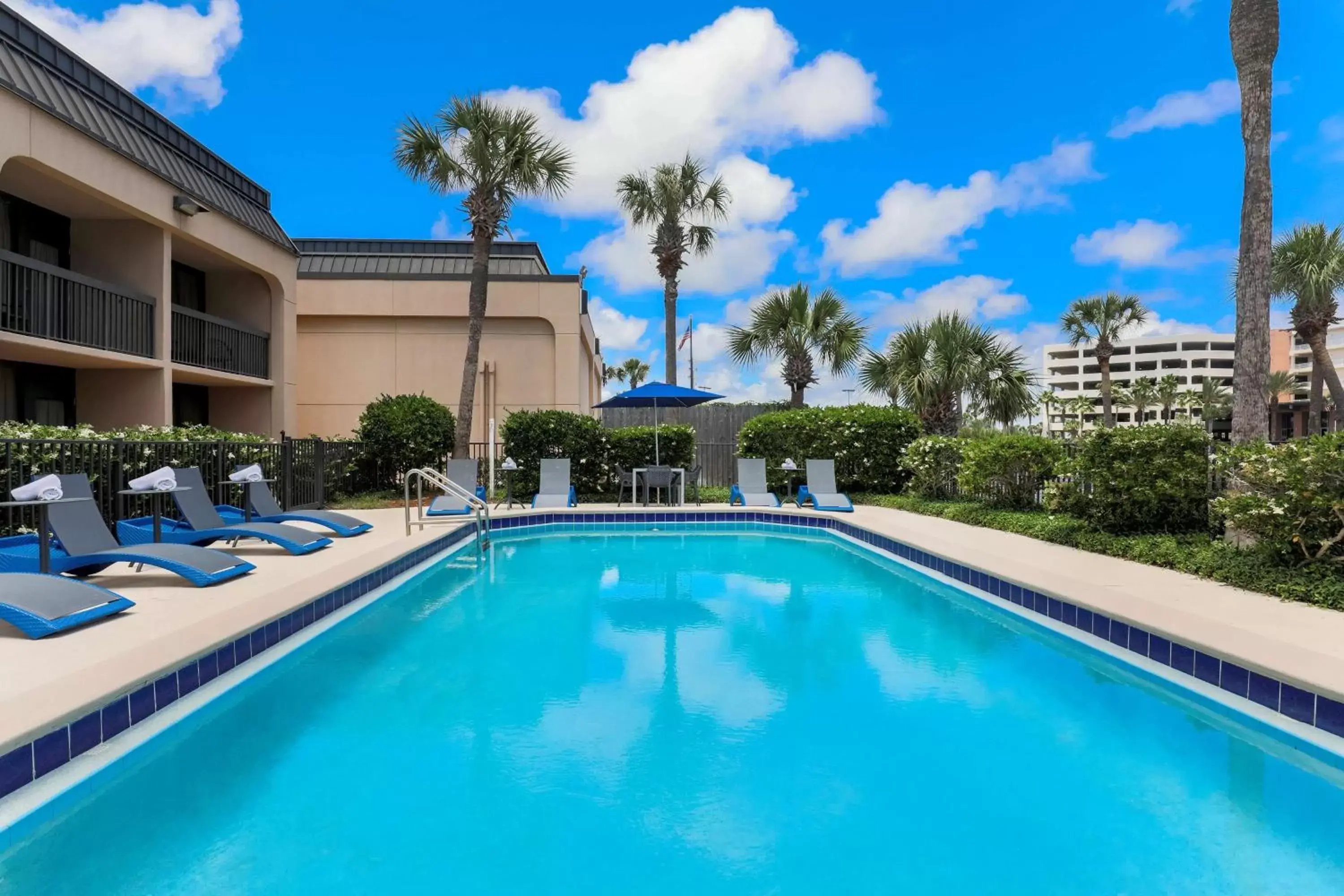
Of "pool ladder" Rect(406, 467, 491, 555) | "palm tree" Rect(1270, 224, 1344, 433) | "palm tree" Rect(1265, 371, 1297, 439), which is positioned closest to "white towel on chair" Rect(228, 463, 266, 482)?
"pool ladder" Rect(406, 467, 491, 555)

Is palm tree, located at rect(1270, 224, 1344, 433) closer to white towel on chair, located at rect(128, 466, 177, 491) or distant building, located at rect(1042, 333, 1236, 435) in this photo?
white towel on chair, located at rect(128, 466, 177, 491)

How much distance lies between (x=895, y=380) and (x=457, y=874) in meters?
15.2

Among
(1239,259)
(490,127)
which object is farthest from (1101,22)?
(490,127)

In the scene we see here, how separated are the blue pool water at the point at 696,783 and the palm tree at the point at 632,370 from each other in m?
69.0

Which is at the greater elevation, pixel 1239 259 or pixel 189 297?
pixel 189 297

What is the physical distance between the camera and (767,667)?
15.7 feet

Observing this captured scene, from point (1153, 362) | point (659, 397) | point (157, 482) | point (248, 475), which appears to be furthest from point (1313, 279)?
point (1153, 362)

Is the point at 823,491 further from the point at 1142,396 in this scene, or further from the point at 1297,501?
the point at 1142,396

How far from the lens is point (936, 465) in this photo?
1339cm

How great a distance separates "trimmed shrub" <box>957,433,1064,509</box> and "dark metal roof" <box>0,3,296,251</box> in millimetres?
12974

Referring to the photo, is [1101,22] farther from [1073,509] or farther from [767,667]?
[767,667]

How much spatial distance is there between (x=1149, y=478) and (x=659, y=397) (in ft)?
23.9

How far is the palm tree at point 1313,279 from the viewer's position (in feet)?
66.7

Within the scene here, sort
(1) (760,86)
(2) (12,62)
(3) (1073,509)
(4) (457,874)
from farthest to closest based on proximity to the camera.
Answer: (1) (760,86), (2) (12,62), (3) (1073,509), (4) (457,874)
